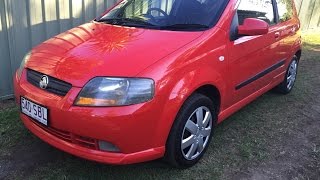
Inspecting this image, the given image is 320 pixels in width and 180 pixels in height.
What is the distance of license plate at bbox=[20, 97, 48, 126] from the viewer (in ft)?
9.29

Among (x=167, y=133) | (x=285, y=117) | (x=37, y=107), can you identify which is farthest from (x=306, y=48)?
(x=37, y=107)

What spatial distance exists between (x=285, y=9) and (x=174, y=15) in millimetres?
2075

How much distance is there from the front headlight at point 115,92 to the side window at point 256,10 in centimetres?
144

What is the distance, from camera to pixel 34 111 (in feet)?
9.61

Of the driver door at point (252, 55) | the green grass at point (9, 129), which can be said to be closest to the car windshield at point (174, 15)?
the driver door at point (252, 55)

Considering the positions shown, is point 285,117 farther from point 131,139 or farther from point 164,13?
point 131,139

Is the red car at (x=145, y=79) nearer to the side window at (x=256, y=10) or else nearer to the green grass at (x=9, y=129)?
the side window at (x=256, y=10)

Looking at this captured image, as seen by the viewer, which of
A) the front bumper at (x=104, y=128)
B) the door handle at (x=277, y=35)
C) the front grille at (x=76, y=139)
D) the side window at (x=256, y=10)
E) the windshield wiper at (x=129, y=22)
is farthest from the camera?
the door handle at (x=277, y=35)

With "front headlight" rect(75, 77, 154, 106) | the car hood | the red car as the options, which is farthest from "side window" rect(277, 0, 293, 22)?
"front headlight" rect(75, 77, 154, 106)

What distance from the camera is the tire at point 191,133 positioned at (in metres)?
2.99

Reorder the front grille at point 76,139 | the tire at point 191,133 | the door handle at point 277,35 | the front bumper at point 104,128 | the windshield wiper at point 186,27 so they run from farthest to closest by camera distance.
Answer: the door handle at point 277,35 → the windshield wiper at point 186,27 → the tire at point 191,133 → the front grille at point 76,139 → the front bumper at point 104,128

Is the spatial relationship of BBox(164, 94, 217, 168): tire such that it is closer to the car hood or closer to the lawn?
the lawn

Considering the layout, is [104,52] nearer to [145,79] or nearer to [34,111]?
[145,79]

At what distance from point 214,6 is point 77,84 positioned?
158 cm
